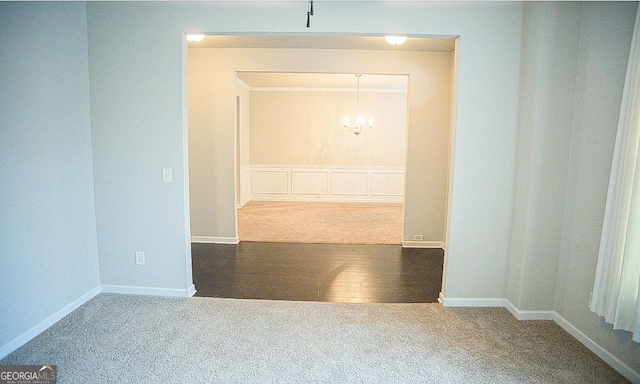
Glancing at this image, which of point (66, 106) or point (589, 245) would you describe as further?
point (66, 106)

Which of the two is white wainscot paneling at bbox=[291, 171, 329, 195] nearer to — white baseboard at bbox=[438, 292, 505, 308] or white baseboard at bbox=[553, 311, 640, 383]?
white baseboard at bbox=[438, 292, 505, 308]

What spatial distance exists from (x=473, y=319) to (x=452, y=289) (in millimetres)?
323

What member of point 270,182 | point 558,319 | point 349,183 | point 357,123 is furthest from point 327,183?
point 558,319

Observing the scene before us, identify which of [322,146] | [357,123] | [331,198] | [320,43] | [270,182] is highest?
[320,43]

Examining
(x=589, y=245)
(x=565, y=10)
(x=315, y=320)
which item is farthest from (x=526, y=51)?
(x=315, y=320)

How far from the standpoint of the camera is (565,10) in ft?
9.33

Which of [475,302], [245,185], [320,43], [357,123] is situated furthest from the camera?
[245,185]

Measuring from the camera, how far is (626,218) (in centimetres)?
222

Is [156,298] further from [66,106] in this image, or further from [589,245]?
[589,245]

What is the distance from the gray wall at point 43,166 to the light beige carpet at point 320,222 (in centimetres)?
267

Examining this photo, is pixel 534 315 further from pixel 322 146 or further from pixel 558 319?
pixel 322 146

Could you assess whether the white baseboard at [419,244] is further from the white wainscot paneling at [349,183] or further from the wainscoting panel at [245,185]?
the wainscoting panel at [245,185]

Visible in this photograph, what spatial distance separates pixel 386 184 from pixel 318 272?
17.2 ft

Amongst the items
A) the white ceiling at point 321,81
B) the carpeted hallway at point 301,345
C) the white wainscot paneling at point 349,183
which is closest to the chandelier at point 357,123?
the white ceiling at point 321,81
